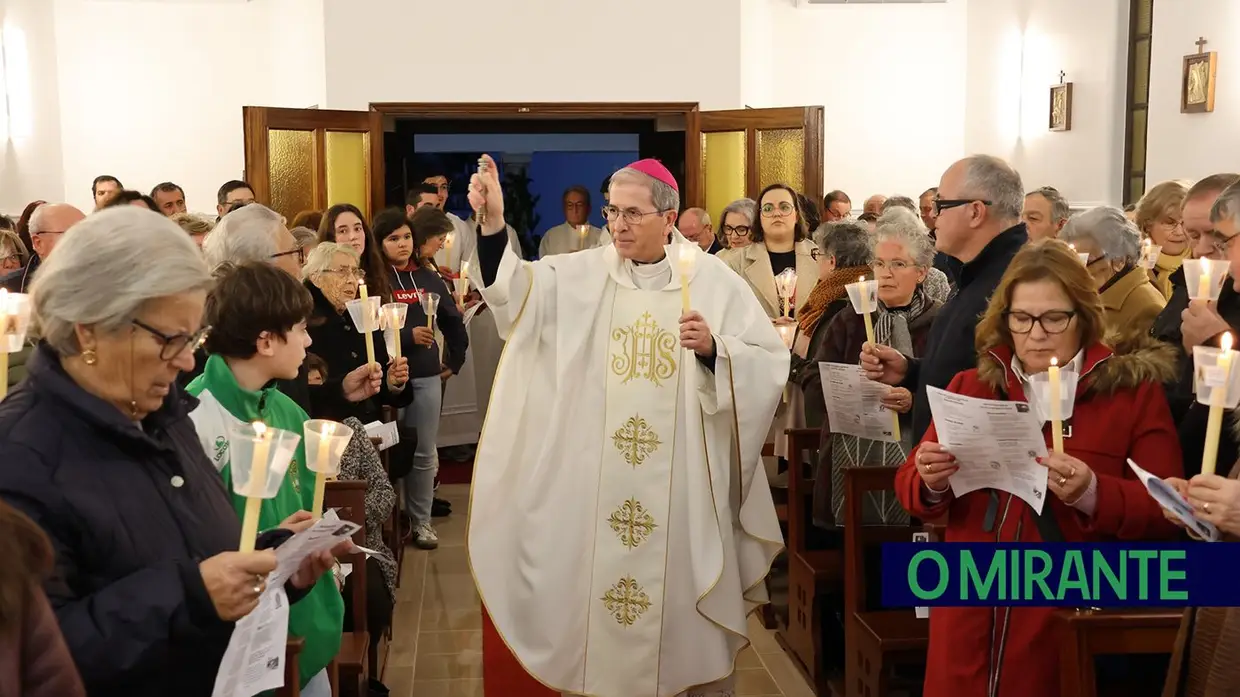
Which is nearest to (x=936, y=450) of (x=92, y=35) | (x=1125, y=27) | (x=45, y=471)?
(x=45, y=471)

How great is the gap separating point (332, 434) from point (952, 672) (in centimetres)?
166

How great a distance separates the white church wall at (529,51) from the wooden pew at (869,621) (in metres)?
7.43

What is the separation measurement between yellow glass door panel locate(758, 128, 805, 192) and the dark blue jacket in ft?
31.0

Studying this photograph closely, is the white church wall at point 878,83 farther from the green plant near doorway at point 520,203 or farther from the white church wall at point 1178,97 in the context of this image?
the white church wall at point 1178,97

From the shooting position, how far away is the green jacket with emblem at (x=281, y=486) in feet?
9.02

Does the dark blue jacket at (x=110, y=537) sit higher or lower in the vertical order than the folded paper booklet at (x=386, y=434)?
higher

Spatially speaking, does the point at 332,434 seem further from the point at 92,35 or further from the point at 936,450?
the point at 92,35

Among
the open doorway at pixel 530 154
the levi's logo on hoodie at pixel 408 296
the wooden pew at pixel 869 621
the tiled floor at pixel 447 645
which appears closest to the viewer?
the wooden pew at pixel 869 621

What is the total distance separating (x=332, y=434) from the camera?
234 cm

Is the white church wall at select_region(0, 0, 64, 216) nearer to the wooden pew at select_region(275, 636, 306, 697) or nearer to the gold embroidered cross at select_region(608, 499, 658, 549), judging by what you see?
the gold embroidered cross at select_region(608, 499, 658, 549)

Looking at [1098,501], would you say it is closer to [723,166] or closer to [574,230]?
[574,230]

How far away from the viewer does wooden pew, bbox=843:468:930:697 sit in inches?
154

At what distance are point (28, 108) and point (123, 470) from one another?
12466 millimetres

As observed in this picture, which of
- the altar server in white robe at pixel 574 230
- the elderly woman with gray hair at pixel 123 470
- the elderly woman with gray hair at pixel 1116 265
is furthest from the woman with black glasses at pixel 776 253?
the elderly woman with gray hair at pixel 123 470
